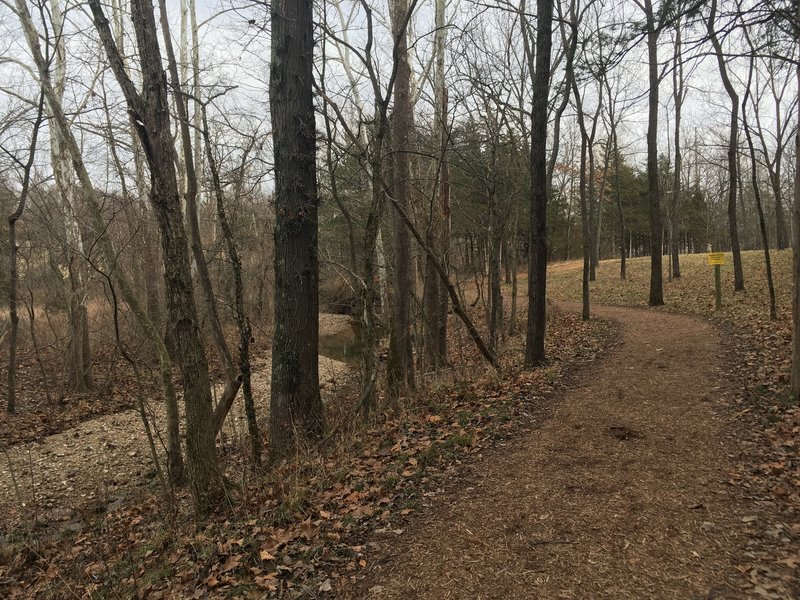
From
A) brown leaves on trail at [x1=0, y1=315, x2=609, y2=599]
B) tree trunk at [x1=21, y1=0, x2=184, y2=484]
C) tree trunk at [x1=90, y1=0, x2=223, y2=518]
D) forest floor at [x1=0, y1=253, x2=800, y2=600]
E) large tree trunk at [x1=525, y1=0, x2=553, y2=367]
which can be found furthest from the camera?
large tree trunk at [x1=525, y1=0, x2=553, y2=367]

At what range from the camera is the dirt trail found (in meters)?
3.17

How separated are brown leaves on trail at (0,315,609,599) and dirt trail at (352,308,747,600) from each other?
314 mm

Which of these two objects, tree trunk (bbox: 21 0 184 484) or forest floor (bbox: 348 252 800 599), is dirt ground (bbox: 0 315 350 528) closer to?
tree trunk (bbox: 21 0 184 484)

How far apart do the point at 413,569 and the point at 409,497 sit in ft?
3.39

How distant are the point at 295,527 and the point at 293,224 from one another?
3.32 metres

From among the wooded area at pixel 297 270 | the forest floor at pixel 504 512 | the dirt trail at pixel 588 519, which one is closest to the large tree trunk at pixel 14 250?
the wooded area at pixel 297 270

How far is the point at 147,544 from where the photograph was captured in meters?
4.64

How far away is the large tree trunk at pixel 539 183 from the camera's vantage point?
8078 millimetres

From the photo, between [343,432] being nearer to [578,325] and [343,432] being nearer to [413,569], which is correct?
[413,569]

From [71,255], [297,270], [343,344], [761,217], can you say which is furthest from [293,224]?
[343,344]

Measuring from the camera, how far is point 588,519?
12.6 ft

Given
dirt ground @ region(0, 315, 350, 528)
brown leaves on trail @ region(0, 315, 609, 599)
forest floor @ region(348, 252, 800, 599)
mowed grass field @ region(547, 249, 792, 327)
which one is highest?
mowed grass field @ region(547, 249, 792, 327)

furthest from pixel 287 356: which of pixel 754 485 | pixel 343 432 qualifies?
pixel 754 485

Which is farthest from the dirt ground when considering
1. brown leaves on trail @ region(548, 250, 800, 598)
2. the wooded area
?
brown leaves on trail @ region(548, 250, 800, 598)
